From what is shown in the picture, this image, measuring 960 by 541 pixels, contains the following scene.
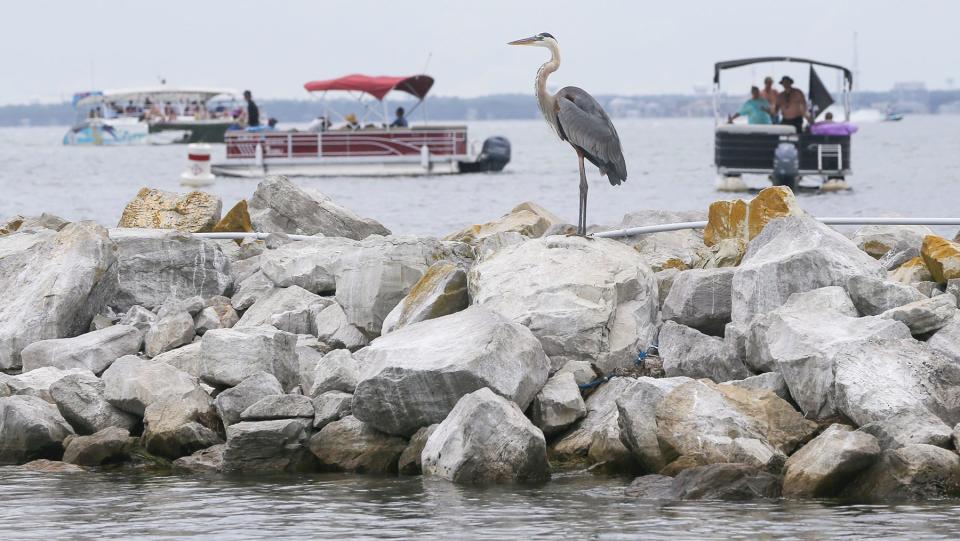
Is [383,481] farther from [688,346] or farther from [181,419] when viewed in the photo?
[688,346]

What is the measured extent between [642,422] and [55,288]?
5467 mm

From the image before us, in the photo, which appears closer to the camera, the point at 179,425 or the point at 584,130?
the point at 179,425

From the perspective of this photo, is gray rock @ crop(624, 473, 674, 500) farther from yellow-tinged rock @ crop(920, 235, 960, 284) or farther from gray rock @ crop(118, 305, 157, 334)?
gray rock @ crop(118, 305, 157, 334)

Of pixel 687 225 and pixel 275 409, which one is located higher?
pixel 687 225

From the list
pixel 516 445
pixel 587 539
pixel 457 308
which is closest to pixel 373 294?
pixel 457 308

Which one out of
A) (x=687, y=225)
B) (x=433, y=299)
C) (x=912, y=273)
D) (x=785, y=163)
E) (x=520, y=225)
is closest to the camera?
(x=433, y=299)

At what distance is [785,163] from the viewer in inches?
1299

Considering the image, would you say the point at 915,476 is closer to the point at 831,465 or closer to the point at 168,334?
the point at 831,465

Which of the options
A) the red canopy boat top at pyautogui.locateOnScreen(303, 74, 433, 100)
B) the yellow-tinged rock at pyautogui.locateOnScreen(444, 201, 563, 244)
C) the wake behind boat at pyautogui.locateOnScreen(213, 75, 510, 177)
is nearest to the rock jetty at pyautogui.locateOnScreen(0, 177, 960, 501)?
the yellow-tinged rock at pyautogui.locateOnScreen(444, 201, 563, 244)

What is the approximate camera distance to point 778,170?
108ft

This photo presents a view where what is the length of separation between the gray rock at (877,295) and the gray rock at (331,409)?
3566 millimetres

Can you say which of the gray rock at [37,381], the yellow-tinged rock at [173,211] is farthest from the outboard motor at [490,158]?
the gray rock at [37,381]

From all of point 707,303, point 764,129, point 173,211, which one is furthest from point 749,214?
point 764,129

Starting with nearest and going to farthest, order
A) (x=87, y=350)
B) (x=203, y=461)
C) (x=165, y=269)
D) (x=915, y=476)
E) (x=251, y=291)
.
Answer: (x=915, y=476) < (x=203, y=461) < (x=87, y=350) < (x=251, y=291) < (x=165, y=269)
